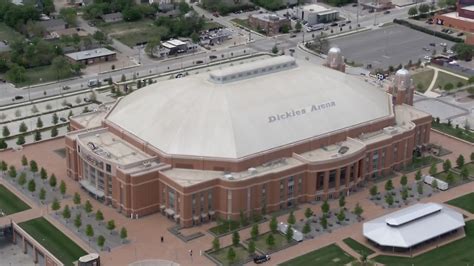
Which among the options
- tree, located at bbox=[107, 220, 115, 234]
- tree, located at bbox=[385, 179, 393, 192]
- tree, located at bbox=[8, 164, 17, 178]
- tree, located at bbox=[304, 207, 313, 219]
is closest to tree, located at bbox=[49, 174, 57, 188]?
tree, located at bbox=[8, 164, 17, 178]

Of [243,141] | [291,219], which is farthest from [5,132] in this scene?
[291,219]

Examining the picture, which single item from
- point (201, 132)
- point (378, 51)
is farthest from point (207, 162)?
point (378, 51)

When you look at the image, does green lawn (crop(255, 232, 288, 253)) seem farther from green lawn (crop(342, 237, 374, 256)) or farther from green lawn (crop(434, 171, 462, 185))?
green lawn (crop(434, 171, 462, 185))

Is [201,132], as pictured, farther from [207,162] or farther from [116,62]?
[116,62]

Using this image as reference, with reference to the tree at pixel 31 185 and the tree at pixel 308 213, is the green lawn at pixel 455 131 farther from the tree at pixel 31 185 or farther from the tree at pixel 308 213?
the tree at pixel 31 185

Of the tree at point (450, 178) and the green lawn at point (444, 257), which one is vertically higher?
the tree at point (450, 178)

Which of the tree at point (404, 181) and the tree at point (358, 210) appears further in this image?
the tree at point (404, 181)

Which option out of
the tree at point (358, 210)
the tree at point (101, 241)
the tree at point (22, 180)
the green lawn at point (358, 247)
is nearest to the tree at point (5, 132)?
the tree at point (22, 180)

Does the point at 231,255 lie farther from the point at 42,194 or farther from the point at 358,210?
the point at 42,194
